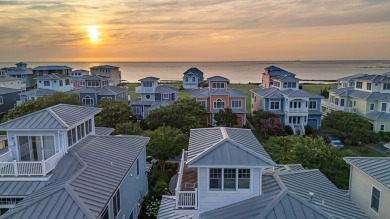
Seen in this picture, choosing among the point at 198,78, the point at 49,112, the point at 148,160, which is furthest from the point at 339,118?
the point at 198,78

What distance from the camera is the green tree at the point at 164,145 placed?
1019 inches

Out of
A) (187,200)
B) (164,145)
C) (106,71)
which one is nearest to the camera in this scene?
(187,200)

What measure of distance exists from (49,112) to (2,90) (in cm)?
4579

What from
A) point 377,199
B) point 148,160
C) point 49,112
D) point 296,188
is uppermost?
point 49,112

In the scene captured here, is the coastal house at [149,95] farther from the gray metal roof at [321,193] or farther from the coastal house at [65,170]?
the gray metal roof at [321,193]

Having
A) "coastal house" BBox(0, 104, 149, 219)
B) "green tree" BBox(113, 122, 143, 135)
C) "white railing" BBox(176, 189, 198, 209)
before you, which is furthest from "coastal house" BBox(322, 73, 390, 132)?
"white railing" BBox(176, 189, 198, 209)

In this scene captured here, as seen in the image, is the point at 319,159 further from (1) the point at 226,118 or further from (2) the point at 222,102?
(2) the point at 222,102

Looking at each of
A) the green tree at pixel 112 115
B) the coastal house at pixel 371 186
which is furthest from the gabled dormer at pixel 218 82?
the coastal house at pixel 371 186

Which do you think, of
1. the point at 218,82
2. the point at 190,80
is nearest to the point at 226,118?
the point at 218,82

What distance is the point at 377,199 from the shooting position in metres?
14.6

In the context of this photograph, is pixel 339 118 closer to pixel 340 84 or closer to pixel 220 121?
pixel 220 121

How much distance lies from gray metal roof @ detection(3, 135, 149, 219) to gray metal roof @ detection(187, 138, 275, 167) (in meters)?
4.23

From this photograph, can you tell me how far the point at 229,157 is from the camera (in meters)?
13.4

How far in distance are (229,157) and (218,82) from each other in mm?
34729
